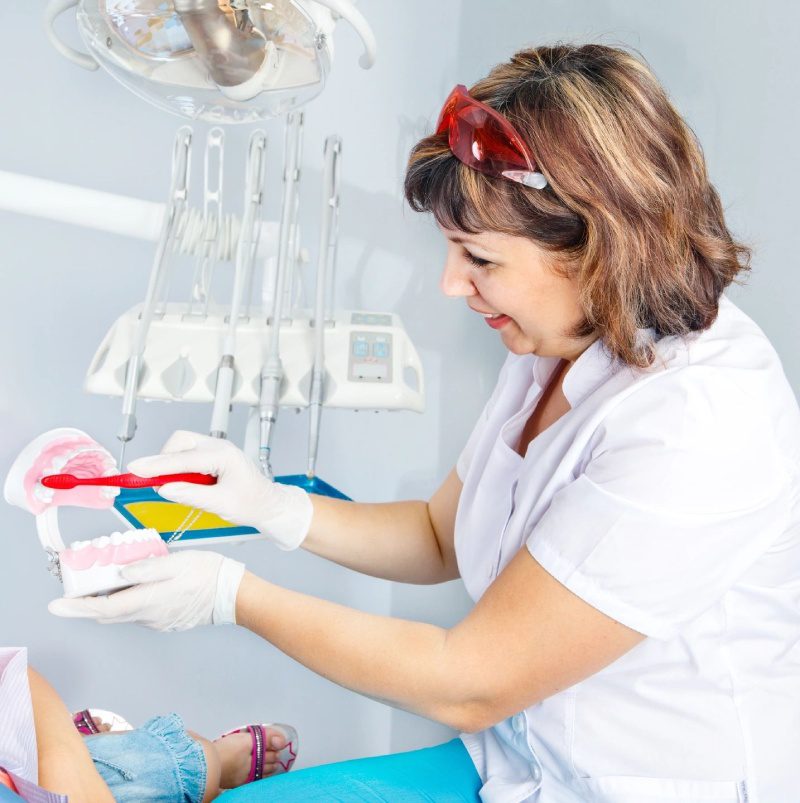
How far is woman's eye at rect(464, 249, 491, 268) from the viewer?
46.6 inches

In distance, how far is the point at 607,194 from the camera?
1.08m

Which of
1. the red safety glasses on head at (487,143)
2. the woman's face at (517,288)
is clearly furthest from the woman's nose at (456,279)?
the red safety glasses on head at (487,143)

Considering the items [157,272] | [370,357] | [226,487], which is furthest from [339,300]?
[226,487]

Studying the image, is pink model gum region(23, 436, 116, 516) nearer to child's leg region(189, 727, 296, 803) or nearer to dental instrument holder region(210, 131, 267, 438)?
dental instrument holder region(210, 131, 267, 438)

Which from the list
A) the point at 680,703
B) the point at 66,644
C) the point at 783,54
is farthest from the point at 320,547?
the point at 783,54

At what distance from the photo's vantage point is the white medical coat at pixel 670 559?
103 centimetres

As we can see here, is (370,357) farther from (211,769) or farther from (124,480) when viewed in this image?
(211,769)

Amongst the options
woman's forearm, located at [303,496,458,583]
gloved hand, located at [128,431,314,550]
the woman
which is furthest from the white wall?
the woman

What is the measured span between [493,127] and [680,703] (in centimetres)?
70

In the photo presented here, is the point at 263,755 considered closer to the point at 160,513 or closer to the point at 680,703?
the point at 160,513

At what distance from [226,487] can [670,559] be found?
1.91 feet

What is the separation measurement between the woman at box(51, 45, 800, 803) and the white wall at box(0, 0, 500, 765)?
0.83 meters

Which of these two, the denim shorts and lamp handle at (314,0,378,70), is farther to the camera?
the denim shorts

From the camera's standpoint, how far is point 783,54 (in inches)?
62.3
